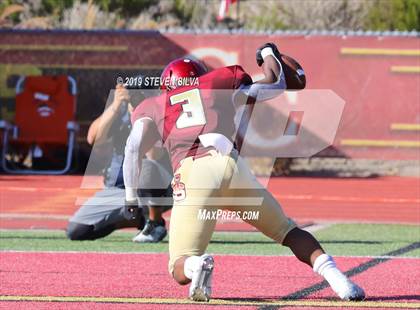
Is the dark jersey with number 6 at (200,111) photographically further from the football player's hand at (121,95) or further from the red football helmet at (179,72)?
the football player's hand at (121,95)

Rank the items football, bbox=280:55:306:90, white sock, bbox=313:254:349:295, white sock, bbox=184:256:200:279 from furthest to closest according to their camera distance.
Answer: football, bbox=280:55:306:90
white sock, bbox=313:254:349:295
white sock, bbox=184:256:200:279

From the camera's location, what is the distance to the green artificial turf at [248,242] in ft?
31.1

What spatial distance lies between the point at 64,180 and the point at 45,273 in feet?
31.4

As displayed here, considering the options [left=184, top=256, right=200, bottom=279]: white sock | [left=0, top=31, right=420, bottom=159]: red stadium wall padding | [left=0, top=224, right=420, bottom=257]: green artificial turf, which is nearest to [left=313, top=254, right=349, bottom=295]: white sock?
[left=184, top=256, right=200, bottom=279]: white sock

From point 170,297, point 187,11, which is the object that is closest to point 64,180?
point 170,297

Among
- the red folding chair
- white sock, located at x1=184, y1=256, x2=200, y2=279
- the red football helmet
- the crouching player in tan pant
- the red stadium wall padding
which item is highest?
the red football helmet

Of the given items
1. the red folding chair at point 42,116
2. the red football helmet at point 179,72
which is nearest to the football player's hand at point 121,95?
the red football helmet at point 179,72

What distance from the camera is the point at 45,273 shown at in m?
7.80

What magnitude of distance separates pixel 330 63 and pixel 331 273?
39.1ft

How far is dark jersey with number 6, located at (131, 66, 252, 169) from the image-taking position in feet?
21.2

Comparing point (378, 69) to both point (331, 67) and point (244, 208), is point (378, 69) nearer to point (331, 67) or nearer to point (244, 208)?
point (331, 67)

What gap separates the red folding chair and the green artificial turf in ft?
22.7

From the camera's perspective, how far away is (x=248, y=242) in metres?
10.3

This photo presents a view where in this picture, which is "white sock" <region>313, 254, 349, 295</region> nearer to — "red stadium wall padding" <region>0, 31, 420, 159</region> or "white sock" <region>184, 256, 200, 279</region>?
"white sock" <region>184, 256, 200, 279</region>
